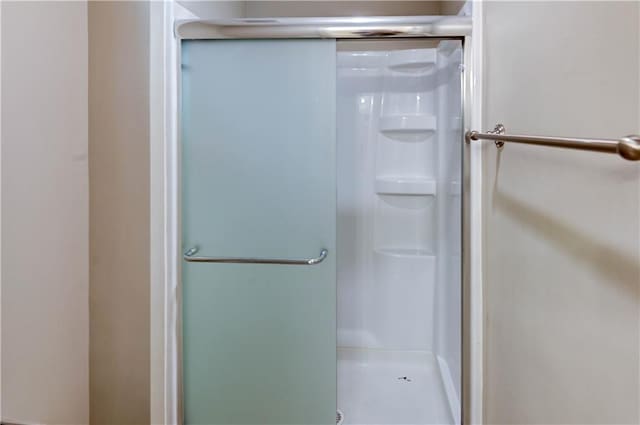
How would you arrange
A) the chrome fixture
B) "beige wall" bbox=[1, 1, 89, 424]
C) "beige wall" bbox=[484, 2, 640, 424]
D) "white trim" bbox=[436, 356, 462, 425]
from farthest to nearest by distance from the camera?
"white trim" bbox=[436, 356, 462, 425] < "beige wall" bbox=[1, 1, 89, 424] < "beige wall" bbox=[484, 2, 640, 424] < the chrome fixture

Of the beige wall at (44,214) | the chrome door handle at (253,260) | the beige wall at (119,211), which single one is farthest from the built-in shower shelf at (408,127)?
the beige wall at (44,214)

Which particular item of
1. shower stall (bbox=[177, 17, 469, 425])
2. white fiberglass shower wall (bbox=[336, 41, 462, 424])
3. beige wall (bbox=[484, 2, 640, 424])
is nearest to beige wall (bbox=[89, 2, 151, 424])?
shower stall (bbox=[177, 17, 469, 425])

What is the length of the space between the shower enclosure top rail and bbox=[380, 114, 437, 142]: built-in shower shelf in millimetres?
853

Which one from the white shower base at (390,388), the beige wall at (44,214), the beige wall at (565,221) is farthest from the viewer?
the white shower base at (390,388)

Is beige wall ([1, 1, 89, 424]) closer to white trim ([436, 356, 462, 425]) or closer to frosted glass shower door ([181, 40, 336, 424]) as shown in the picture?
frosted glass shower door ([181, 40, 336, 424])

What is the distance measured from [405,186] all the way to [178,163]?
126 cm

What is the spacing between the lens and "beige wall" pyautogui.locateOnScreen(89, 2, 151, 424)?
1397mm

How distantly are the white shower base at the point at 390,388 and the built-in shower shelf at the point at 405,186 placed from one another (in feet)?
2.93

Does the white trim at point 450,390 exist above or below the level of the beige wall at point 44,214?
below

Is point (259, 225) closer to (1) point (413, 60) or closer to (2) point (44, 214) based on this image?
(2) point (44, 214)

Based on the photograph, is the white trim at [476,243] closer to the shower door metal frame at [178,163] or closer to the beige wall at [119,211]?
the shower door metal frame at [178,163]

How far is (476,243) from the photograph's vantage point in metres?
1.38

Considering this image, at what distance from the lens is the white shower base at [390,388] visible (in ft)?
5.55

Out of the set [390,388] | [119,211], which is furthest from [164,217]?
[390,388]
